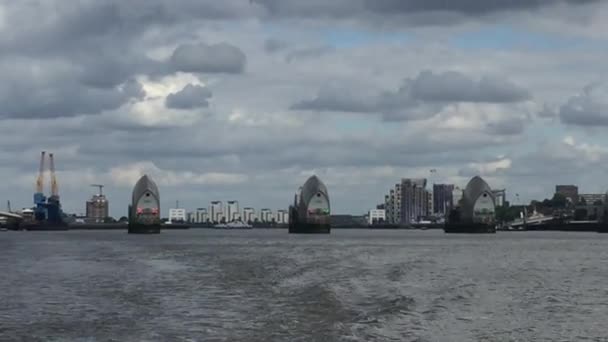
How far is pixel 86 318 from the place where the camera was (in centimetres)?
4425

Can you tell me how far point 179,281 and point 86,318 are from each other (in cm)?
2242

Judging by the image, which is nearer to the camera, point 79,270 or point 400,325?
point 400,325

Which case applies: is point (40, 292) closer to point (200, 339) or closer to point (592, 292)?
point (200, 339)

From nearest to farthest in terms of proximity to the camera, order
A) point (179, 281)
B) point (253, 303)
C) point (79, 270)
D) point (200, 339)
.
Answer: point (200, 339) → point (253, 303) → point (179, 281) → point (79, 270)

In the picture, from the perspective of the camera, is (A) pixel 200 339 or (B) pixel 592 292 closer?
(A) pixel 200 339

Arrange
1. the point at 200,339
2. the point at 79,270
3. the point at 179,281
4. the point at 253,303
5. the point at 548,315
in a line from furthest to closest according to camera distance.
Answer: the point at 79,270 < the point at 179,281 < the point at 253,303 < the point at 548,315 < the point at 200,339

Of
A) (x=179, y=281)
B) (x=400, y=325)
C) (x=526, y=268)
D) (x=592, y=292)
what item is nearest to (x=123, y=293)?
(x=179, y=281)

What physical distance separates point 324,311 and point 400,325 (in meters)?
5.33

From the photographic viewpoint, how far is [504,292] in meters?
57.9

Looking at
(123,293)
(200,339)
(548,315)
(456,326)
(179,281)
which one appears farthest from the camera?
(179,281)

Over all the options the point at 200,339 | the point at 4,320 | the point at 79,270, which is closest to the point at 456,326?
the point at 200,339

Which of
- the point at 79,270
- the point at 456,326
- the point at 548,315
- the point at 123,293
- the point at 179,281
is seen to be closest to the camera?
the point at 456,326

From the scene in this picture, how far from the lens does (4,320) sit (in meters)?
43.6

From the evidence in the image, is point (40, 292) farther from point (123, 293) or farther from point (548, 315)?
point (548, 315)
